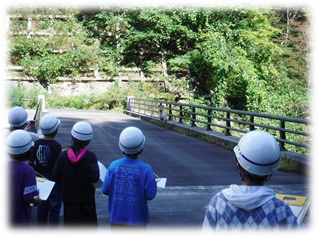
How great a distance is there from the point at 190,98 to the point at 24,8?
1804 cm

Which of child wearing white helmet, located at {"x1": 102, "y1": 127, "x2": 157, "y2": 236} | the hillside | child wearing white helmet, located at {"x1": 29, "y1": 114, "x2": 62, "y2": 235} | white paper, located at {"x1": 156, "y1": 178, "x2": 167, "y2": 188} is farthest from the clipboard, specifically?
the hillside

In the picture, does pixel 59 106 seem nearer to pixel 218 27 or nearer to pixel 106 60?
pixel 106 60

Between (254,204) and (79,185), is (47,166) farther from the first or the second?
(254,204)

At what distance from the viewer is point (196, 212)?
5.98m

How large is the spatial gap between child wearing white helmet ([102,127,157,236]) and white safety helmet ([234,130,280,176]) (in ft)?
5.03

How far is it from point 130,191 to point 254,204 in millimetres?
1649

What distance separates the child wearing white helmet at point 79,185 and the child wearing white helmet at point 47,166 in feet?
1.72

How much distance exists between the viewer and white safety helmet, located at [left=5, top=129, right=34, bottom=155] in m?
3.74

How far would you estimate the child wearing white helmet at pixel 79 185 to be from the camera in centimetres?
423

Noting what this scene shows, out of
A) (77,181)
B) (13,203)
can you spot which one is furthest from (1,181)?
(77,181)

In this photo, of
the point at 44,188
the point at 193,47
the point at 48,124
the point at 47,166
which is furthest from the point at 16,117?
the point at 193,47

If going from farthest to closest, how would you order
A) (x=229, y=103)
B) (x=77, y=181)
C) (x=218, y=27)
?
(x=229, y=103) < (x=218, y=27) < (x=77, y=181)

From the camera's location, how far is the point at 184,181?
8.06 m

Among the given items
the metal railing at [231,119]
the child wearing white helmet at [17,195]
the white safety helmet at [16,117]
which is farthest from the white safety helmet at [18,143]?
the metal railing at [231,119]
